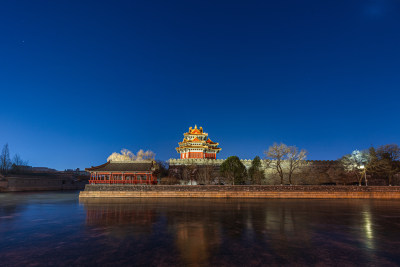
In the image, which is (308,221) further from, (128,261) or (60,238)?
(60,238)

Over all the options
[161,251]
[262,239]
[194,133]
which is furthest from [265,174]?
[161,251]

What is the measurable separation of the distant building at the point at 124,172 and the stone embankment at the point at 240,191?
3140 millimetres

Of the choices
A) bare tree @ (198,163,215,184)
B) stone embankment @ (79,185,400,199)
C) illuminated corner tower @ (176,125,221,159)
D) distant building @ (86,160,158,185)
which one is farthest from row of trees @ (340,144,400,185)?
distant building @ (86,160,158,185)

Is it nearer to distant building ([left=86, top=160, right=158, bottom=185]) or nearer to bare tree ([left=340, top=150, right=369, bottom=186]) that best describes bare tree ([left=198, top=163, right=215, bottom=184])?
distant building ([left=86, top=160, right=158, bottom=185])

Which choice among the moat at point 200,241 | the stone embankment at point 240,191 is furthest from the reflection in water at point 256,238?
the stone embankment at point 240,191

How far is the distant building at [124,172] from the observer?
3400cm

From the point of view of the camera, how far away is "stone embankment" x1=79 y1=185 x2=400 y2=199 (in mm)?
30562

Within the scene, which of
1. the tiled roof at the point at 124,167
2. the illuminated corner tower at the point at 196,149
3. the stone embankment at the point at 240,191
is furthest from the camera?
the illuminated corner tower at the point at 196,149

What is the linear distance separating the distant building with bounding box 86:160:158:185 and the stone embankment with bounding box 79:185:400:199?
3140mm

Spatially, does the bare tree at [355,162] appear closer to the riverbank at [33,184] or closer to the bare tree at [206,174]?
the bare tree at [206,174]

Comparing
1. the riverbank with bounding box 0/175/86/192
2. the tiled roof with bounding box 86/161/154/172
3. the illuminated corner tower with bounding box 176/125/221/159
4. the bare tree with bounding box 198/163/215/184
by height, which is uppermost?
the illuminated corner tower with bounding box 176/125/221/159

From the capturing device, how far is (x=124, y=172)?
112ft

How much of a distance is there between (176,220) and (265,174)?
37333 mm

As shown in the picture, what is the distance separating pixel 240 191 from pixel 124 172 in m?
18.5
